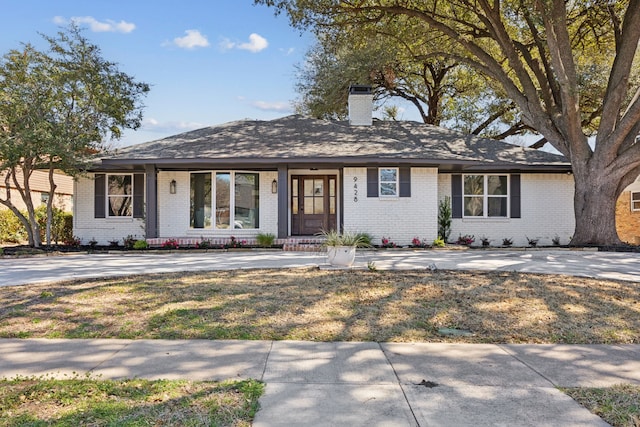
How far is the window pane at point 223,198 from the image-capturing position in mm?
14148

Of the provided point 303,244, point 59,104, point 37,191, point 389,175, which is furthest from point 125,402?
point 37,191

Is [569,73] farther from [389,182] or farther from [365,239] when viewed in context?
[365,239]

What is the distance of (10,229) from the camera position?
16812 mm

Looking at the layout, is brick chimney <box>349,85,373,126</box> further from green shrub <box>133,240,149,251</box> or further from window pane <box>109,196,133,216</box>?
green shrub <box>133,240,149,251</box>

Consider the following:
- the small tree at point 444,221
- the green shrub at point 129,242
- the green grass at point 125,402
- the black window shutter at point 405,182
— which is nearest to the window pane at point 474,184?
the small tree at point 444,221

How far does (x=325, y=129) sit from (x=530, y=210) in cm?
765

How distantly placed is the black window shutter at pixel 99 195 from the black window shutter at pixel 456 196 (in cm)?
1167

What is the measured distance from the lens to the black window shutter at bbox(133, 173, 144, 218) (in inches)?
566

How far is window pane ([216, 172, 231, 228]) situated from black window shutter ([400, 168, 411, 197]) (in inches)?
216

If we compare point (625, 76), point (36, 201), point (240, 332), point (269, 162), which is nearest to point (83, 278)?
point (240, 332)

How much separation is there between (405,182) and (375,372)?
10.3 metres

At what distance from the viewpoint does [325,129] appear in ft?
52.2

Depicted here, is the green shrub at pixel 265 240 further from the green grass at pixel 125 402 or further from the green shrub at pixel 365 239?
the green grass at pixel 125 402

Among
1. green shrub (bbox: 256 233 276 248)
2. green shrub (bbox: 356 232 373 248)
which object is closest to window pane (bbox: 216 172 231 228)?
green shrub (bbox: 256 233 276 248)
